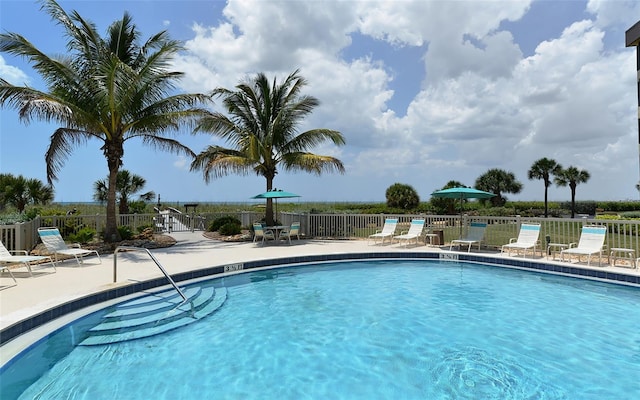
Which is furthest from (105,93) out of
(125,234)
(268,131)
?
(268,131)

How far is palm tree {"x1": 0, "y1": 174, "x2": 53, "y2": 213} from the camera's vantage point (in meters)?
18.9

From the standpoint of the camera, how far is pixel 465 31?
1302 centimetres

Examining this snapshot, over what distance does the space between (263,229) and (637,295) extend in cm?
1017

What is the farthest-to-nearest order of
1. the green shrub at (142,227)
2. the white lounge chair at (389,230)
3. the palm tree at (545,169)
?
1. the palm tree at (545,169)
2. the green shrub at (142,227)
3. the white lounge chair at (389,230)

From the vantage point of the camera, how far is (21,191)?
64.2ft

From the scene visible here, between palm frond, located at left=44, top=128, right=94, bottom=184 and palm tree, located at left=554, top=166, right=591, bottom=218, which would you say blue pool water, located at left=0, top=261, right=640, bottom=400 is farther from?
palm tree, located at left=554, top=166, right=591, bottom=218

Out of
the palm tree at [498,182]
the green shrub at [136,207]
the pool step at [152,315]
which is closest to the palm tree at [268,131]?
the green shrub at [136,207]

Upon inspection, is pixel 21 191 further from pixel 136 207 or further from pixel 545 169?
pixel 545 169

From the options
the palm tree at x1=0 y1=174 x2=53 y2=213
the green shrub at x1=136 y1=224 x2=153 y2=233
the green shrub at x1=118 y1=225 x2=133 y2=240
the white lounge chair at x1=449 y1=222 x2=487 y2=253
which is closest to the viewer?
the white lounge chair at x1=449 y1=222 x2=487 y2=253

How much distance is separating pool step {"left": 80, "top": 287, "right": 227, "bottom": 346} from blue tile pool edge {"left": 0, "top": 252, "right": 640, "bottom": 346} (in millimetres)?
421

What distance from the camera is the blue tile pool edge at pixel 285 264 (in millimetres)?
4742

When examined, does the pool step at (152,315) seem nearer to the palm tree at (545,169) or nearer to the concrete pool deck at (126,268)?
the concrete pool deck at (126,268)

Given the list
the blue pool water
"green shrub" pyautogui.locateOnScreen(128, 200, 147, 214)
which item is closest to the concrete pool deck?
the blue pool water

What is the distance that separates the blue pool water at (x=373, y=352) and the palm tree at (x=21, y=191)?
19299 mm
